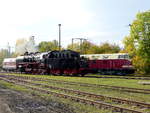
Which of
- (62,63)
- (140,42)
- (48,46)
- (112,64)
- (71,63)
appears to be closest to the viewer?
(71,63)

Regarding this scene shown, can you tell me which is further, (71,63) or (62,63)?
(62,63)

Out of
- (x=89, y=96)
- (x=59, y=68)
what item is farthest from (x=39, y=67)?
(x=89, y=96)

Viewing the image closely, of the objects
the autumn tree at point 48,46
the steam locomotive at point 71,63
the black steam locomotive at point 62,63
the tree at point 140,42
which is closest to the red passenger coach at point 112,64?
the steam locomotive at point 71,63

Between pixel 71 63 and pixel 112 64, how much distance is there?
30.4ft

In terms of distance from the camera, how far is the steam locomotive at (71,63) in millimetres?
36750

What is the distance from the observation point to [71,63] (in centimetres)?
3669

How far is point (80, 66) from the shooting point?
36125mm

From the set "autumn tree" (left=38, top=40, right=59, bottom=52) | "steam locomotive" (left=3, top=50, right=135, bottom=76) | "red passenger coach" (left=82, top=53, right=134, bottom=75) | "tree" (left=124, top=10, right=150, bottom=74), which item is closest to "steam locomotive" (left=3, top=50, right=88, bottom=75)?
"steam locomotive" (left=3, top=50, right=135, bottom=76)

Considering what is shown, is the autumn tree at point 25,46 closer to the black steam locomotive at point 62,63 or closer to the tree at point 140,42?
the tree at point 140,42

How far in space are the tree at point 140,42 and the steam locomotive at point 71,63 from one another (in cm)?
369

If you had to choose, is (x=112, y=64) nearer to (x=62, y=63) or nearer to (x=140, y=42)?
(x=140, y=42)

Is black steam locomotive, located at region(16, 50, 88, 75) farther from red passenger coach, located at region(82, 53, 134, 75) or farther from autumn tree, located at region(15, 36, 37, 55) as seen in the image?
autumn tree, located at region(15, 36, 37, 55)

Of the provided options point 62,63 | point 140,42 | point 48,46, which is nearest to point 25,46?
point 48,46

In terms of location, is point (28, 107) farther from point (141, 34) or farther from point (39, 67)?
point (141, 34)
